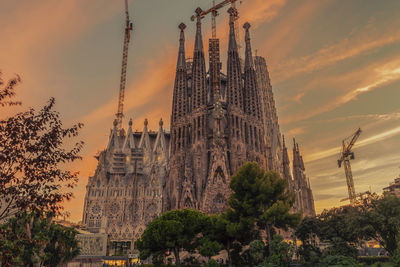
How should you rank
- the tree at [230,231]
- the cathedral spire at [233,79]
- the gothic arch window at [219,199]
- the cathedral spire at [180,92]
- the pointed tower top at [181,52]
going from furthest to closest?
the pointed tower top at [181,52] → the cathedral spire at [180,92] → the cathedral spire at [233,79] → the gothic arch window at [219,199] → the tree at [230,231]

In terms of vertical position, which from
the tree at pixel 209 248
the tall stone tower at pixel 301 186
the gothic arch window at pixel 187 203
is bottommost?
the tree at pixel 209 248

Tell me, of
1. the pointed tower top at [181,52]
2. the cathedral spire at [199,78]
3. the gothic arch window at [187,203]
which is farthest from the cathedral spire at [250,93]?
the gothic arch window at [187,203]

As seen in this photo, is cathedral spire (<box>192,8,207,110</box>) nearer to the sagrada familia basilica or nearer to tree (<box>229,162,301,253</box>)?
the sagrada familia basilica

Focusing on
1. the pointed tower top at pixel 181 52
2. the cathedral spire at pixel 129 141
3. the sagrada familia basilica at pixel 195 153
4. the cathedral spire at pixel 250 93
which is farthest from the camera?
the cathedral spire at pixel 129 141

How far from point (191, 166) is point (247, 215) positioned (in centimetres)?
3198

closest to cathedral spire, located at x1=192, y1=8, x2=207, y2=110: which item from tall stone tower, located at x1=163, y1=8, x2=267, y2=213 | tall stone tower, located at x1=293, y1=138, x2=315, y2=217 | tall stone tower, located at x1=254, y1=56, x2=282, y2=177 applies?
tall stone tower, located at x1=163, y1=8, x2=267, y2=213

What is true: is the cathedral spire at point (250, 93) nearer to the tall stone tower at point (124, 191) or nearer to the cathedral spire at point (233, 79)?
the cathedral spire at point (233, 79)

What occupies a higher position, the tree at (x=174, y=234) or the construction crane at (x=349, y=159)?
the construction crane at (x=349, y=159)

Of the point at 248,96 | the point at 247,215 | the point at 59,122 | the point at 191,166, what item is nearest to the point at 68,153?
the point at 59,122

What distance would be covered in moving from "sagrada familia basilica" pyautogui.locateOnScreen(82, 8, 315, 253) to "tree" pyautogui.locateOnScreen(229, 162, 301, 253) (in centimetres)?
2459

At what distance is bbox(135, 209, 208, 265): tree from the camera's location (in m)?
33.8

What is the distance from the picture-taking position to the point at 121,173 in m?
89.2

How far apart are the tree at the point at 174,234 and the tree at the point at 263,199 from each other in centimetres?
557

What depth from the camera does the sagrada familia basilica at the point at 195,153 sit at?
62.8 metres
